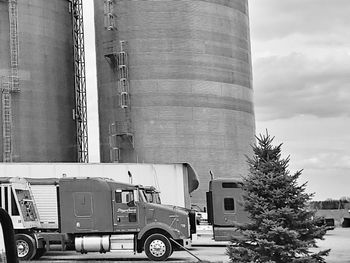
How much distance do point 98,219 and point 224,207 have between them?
6.63 meters

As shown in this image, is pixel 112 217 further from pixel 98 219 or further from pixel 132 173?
pixel 132 173

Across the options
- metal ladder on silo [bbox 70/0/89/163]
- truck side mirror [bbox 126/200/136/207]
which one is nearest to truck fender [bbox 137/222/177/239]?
truck side mirror [bbox 126/200/136/207]

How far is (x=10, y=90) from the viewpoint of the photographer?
45625 mm

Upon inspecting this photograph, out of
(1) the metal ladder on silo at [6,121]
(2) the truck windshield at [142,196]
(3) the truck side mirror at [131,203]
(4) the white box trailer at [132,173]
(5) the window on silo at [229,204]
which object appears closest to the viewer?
(3) the truck side mirror at [131,203]

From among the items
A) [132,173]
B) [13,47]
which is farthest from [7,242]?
[13,47]

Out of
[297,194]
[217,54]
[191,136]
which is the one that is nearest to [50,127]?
[191,136]

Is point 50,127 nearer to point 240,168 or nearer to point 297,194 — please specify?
point 240,168

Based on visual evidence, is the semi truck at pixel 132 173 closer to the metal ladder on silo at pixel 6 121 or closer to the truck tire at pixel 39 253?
the truck tire at pixel 39 253

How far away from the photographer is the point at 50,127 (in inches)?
1896

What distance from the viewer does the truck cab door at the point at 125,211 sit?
24.5m

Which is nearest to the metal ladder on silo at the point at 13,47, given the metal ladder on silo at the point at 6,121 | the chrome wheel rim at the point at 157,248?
the metal ladder on silo at the point at 6,121

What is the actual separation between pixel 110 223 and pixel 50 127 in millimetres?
24715

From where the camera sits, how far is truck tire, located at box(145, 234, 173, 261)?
23891 millimetres

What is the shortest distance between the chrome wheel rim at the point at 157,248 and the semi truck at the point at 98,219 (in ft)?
0.12
